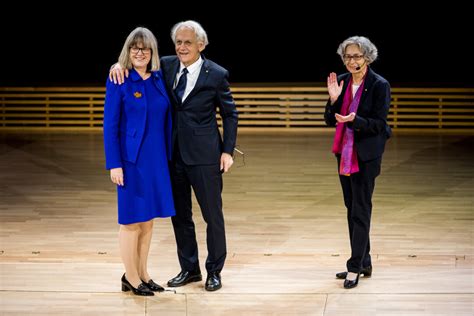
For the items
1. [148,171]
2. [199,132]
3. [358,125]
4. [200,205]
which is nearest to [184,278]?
[200,205]

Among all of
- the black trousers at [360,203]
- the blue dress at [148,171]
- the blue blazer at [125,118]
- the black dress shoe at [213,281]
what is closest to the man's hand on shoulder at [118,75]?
the blue blazer at [125,118]

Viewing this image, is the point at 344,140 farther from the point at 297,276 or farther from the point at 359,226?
the point at 297,276

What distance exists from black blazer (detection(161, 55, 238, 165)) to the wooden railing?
7649 millimetres

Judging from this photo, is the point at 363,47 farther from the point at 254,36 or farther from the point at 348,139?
the point at 254,36

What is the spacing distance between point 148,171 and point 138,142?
0.17 m

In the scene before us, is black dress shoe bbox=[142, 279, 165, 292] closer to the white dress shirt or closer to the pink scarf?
the white dress shirt

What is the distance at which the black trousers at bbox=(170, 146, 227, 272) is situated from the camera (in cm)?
472

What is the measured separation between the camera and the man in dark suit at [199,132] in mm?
4609

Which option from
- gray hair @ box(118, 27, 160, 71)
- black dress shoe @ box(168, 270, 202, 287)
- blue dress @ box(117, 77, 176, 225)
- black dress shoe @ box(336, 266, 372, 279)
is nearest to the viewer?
gray hair @ box(118, 27, 160, 71)

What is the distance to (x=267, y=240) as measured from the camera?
20.1 feet

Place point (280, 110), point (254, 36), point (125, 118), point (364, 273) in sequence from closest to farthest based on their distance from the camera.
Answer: point (125, 118) < point (364, 273) < point (280, 110) < point (254, 36)

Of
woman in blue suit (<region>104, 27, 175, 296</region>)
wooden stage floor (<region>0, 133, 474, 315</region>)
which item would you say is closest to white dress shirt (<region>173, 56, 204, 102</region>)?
woman in blue suit (<region>104, 27, 175, 296</region>)

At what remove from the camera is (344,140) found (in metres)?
4.82

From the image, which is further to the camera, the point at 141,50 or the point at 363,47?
the point at 363,47
